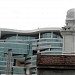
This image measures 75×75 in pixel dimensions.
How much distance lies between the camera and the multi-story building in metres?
97.4

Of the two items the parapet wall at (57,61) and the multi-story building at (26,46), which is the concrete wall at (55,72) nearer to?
the parapet wall at (57,61)

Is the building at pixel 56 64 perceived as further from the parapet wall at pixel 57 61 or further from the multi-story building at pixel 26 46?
the multi-story building at pixel 26 46

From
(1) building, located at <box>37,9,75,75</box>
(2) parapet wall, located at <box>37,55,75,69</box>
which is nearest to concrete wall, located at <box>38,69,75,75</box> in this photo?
(1) building, located at <box>37,9,75,75</box>

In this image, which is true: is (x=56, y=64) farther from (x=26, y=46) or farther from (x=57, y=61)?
(x=26, y=46)

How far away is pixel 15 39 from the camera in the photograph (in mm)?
105312

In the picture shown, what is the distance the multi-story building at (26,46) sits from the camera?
97.4 metres

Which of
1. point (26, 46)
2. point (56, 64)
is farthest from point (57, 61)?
point (26, 46)

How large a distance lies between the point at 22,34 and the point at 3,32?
7499 millimetres

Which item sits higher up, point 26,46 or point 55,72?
point 55,72

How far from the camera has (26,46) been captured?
102 meters

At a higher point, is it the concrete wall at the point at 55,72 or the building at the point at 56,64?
the building at the point at 56,64

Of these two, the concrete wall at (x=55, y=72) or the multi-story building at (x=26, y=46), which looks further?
the multi-story building at (x=26, y=46)

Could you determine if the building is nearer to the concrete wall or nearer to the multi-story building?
the concrete wall

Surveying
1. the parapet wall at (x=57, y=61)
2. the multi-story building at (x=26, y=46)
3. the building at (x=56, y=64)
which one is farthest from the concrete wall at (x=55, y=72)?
the multi-story building at (x=26, y=46)
